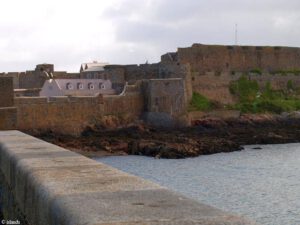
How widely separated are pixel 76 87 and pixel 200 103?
10460 mm

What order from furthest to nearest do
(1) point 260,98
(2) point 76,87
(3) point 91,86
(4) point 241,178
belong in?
1. (1) point 260,98
2. (3) point 91,86
3. (2) point 76,87
4. (4) point 241,178

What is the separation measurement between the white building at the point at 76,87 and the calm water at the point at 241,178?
597 inches

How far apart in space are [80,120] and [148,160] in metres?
10.1

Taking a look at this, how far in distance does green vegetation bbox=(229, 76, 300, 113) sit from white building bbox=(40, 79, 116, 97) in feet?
36.9

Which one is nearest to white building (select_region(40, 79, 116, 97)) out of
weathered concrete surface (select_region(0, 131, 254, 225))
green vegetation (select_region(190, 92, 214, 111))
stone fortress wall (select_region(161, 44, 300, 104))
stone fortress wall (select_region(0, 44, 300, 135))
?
stone fortress wall (select_region(0, 44, 300, 135))

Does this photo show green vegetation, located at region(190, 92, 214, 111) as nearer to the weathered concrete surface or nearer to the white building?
the white building

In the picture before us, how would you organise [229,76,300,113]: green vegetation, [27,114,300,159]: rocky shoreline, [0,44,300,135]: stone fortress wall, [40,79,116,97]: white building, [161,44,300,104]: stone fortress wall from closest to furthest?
1. [27,114,300,159]: rocky shoreline
2. [0,44,300,135]: stone fortress wall
3. [40,79,116,97]: white building
4. [229,76,300,113]: green vegetation
5. [161,44,300,104]: stone fortress wall

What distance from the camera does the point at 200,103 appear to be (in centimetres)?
4978

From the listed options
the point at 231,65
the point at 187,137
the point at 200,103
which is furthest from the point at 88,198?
the point at 231,65

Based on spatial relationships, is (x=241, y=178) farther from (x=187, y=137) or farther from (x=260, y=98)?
(x=260, y=98)

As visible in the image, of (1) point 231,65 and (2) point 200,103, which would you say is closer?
(2) point 200,103

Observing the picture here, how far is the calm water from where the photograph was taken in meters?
19.6

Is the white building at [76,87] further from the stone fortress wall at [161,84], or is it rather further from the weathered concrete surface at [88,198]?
the weathered concrete surface at [88,198]

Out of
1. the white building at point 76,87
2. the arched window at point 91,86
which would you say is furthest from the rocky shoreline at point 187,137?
the arched window at point 91,86
